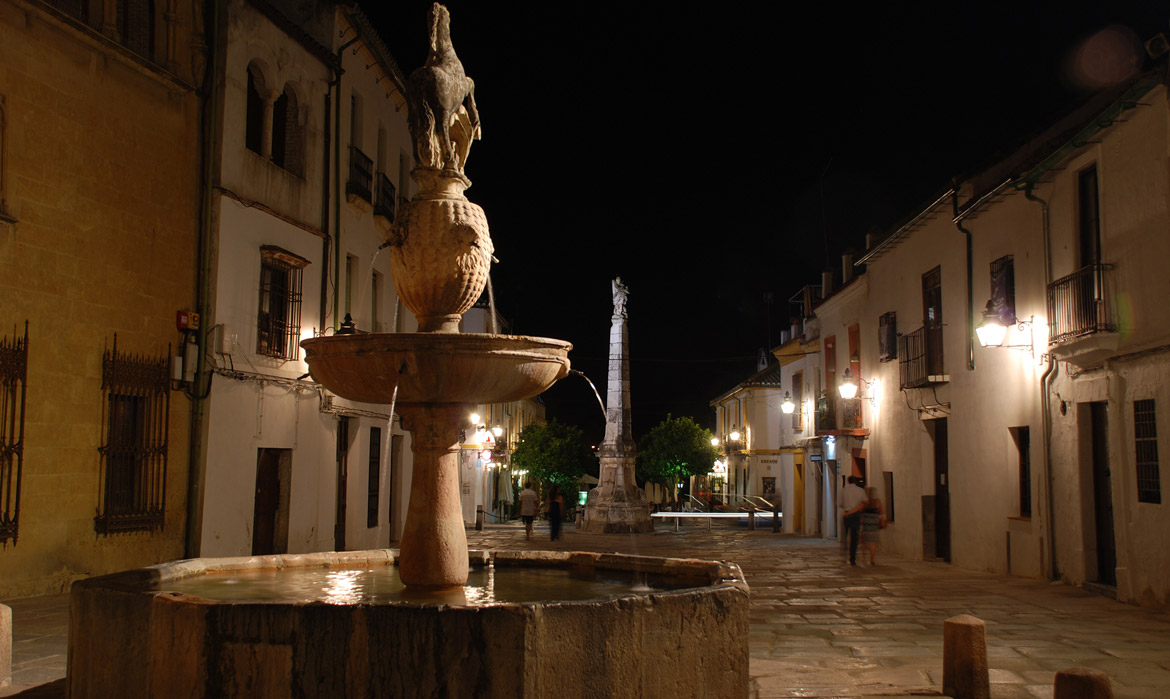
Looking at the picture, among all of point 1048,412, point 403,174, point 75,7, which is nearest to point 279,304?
point 75,7

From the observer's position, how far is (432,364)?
6.19 metres

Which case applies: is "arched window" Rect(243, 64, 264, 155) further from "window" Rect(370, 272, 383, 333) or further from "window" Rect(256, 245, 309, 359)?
"window" Rect(370, 272, 383, 333)

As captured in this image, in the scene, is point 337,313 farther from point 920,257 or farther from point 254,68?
point 920,257

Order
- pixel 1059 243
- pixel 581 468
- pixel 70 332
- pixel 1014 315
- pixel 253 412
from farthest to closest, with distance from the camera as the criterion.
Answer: pixel 581 468, pixel 253 412, pixel 1014 315, pixel 1059 243, pixel 70 332

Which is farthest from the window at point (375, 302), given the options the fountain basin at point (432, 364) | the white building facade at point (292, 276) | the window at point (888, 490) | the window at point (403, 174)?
the fountain basin at point (432, 364)

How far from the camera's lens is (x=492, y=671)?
4.47m

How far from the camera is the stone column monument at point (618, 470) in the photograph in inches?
1144

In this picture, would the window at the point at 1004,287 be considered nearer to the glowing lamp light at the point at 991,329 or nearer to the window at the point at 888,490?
the glowing lamp light at the point at 991,329

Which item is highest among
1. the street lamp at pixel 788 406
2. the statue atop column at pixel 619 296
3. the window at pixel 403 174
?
the window at pixel 403 174

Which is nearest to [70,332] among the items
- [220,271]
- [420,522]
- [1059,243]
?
[220,271]

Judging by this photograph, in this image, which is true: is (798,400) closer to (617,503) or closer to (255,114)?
(617,503)

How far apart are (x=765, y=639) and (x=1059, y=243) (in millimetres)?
7646

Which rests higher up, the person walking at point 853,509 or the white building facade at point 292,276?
the white building facade at point 292,276

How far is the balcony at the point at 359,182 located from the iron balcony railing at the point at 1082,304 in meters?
13.0
